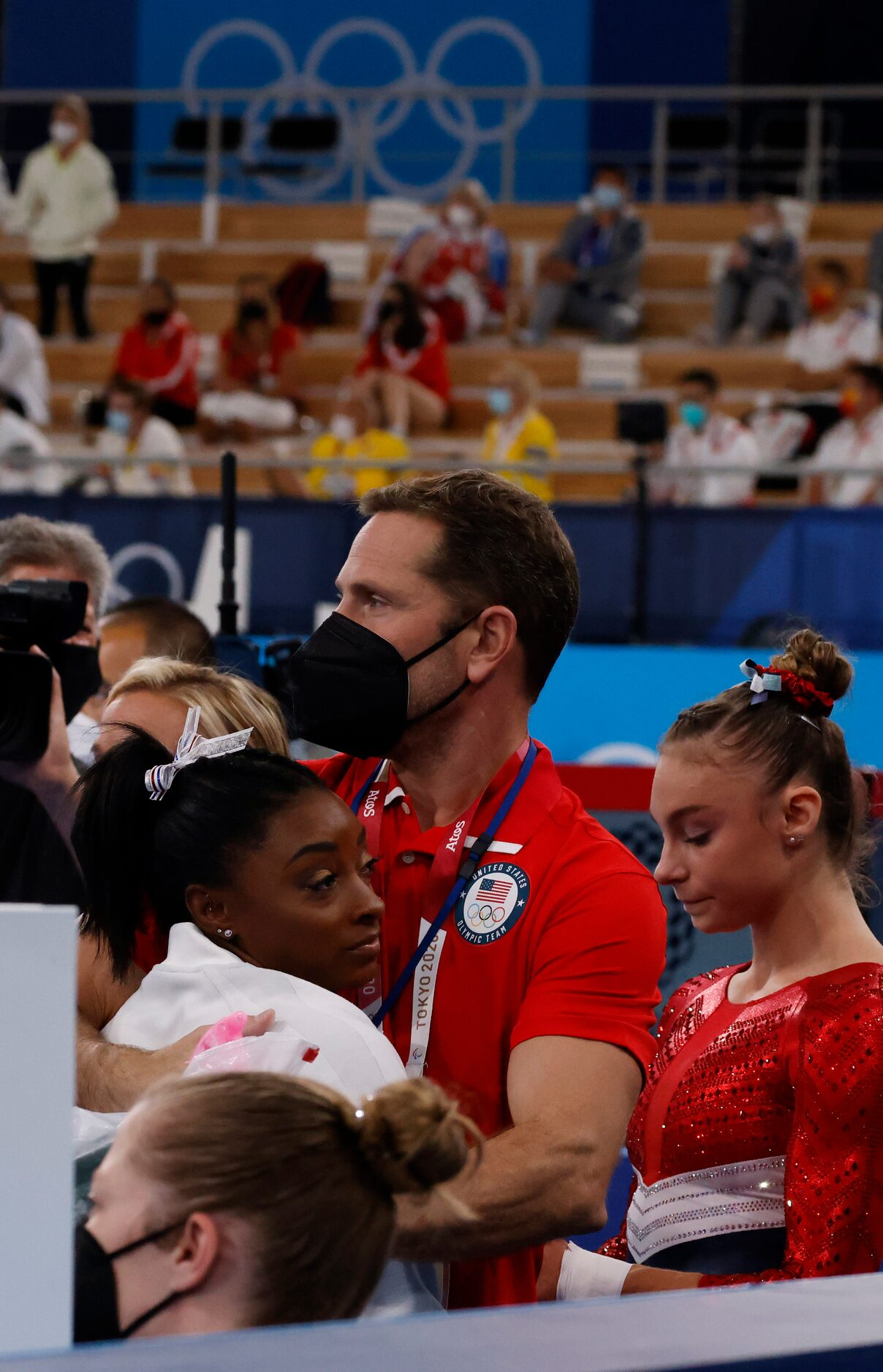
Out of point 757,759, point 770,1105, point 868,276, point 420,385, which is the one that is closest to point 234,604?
point 757,759

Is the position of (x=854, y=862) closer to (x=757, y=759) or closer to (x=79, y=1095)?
(x=757, y=759)

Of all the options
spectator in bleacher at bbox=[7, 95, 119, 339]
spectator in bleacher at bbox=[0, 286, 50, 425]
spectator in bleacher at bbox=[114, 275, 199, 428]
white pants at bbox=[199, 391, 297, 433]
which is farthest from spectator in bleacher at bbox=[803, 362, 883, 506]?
spectator in bleacher at bbox=[7, 95, 119, 339]

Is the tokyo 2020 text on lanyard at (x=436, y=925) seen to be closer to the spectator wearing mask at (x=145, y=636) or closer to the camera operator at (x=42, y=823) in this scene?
the camera operator at (x=42, y=823)

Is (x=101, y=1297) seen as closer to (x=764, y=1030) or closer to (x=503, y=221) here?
(x=764, y=1030)

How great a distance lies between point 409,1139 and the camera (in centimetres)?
144

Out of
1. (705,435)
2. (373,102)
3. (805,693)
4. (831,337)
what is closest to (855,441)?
(705,435)

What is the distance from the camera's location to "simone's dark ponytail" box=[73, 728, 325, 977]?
2.15 metres

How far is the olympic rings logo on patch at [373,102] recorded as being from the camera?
15266 millimetres

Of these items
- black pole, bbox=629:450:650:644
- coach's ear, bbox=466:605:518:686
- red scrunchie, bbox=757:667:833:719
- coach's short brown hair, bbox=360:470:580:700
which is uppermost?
coach's short brown hair, bbox=360:470:580:700

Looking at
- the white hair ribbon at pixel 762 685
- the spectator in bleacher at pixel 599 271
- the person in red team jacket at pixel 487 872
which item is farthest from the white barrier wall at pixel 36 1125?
the spectator in bleacher at pixel 599 271

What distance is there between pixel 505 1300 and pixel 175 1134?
2.68 feet

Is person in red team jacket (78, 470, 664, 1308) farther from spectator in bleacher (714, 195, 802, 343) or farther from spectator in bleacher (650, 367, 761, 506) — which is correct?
spectator in bleacher (714, 195, 802, 343)

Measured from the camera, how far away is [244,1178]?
54.1 inches

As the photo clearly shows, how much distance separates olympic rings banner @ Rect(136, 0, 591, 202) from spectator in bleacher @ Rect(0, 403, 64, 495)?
197 inches
